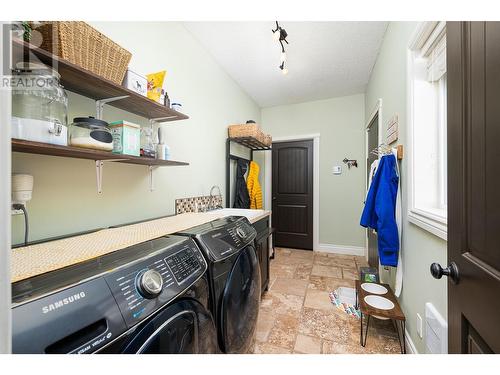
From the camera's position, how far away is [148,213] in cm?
162

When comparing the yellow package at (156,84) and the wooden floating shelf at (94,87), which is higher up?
the yellow package at (156,84)

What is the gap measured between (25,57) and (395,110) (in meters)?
2.37

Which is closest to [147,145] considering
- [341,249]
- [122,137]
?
[122,137]

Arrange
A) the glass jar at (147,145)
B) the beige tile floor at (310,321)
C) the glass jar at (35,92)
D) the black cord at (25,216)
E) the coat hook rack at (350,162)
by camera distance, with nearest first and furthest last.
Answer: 1. the glass jar at (35,92)
2. the black cord at (25,216)
3. the glass jar at (147,145)
4. the beige tile floor at (310,321)
5. the coat hook rack at (350,162)

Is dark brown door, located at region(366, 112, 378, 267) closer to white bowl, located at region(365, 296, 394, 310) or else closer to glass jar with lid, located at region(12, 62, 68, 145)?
white bowl, located at region(365, 296, 394, 310)

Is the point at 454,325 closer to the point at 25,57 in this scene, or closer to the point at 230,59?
the point at 25,57

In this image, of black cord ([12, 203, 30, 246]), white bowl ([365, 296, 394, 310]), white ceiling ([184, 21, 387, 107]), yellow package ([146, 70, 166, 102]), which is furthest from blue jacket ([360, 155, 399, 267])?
black cord ([12, 203, 30, 246])

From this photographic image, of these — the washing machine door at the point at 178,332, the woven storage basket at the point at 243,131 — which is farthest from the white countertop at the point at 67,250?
the woven storage basket at the point at 243,131

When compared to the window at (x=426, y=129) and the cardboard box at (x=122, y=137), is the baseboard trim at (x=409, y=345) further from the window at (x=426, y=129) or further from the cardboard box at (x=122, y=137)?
the cardboard box at (x=122, y=137)

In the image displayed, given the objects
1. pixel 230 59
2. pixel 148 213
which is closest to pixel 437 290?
pixel 148 213

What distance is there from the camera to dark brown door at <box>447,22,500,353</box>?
528 mm

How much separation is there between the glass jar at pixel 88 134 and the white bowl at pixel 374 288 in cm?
217

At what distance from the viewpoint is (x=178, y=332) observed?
0.65 meters

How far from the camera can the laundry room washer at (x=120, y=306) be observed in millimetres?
431
